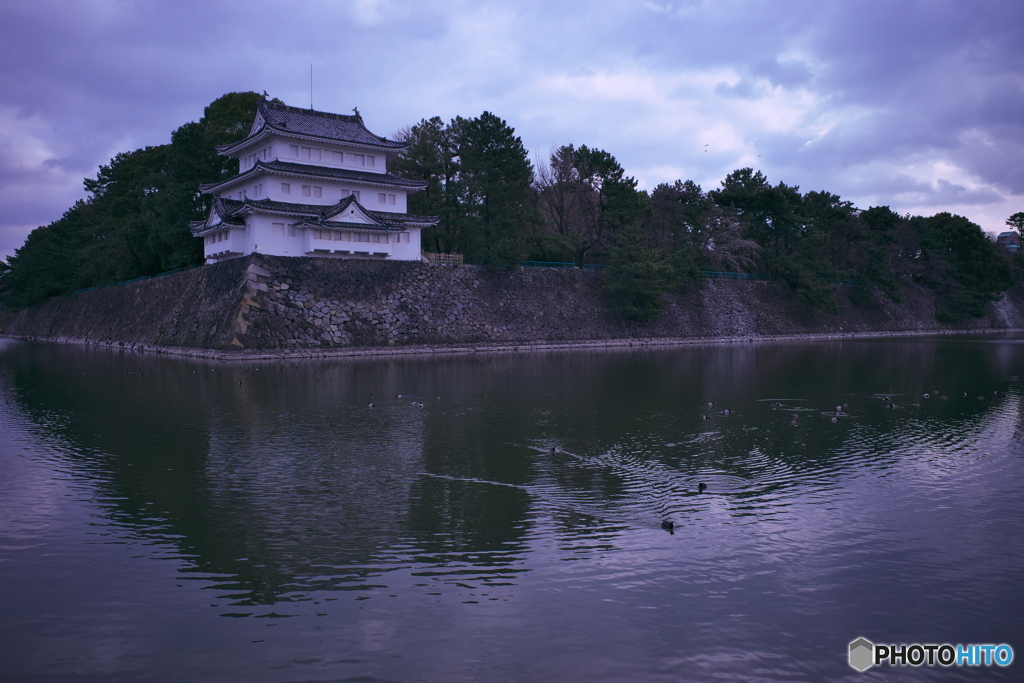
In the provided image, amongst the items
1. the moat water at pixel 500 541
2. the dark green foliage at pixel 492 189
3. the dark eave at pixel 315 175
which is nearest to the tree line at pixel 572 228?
the dark green foliage at pixel 492 189

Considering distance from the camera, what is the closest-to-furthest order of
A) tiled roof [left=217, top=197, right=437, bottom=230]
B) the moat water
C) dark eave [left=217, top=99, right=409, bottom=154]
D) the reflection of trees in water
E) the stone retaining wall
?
the moat water, the reflection of trees in water, the stone retaining wall, tiled roof [left=217, top=197, right=437, bottom=230], dark eave [left=217, top=99, right=409, bottom=154]

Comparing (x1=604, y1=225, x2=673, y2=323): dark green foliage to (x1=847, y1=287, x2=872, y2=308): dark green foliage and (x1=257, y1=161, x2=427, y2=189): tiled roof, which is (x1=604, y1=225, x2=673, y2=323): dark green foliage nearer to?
(x1=257, y1=161, x2=427, y2=189): tiled roof

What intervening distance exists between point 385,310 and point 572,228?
21.8m

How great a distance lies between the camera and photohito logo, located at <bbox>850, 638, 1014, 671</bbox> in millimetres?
5379

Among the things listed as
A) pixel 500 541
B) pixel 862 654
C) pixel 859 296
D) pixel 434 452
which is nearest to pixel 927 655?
pixel 862 654

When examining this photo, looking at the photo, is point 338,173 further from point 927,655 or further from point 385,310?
point 927,655

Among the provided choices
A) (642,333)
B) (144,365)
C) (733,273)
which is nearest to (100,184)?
(144,365)

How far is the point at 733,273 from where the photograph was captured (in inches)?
2180

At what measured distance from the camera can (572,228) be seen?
53.7m

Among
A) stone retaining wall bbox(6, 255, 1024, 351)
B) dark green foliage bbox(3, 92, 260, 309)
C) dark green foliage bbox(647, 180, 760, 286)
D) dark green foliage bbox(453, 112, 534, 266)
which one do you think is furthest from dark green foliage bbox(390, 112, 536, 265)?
dark green foliage bbox(3, 92, 260, 309)

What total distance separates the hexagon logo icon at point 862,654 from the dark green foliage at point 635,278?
126 feet

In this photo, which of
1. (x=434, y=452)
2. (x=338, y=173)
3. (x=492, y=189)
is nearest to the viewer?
(x=434, y=452)

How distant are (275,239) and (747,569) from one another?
33.8 metres

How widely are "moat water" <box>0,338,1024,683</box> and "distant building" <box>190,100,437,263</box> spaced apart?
69.9 ft
